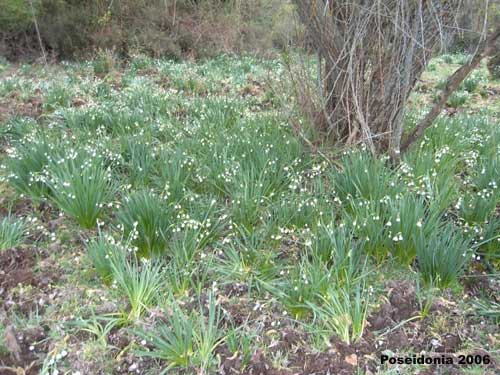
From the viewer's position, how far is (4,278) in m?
2.99

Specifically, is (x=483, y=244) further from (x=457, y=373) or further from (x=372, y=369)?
(x=372, y=369)

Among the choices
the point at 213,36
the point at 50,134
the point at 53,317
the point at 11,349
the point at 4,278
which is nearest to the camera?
the point at 11,349

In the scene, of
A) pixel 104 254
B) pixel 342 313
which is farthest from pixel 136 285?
pixel 342 313

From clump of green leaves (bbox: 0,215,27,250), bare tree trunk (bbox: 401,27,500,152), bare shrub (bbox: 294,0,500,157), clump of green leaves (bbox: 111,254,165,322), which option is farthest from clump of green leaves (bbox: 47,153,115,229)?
bare tree trunk (bbox: 401,27,500,152)

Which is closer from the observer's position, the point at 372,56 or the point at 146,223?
the point at 146,223

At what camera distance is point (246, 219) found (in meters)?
3.27

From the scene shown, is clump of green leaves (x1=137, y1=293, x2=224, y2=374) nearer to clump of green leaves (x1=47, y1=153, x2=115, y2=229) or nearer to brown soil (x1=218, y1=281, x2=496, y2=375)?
brown soil (x1=218, y1=281, x2=496, y2=375)

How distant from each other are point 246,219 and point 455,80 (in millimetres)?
2072

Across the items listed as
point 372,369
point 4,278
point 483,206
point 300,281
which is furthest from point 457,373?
point 4,278

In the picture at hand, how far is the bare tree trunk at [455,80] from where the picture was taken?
365 cm

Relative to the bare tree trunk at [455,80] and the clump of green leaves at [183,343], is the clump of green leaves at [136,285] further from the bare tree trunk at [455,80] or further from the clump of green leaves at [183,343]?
the bare tree trunk at [455,80]

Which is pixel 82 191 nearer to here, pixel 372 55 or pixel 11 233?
pixel 11 233

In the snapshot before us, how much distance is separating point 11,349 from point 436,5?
364cm

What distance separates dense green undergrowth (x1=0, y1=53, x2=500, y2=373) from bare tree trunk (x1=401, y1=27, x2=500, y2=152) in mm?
137
